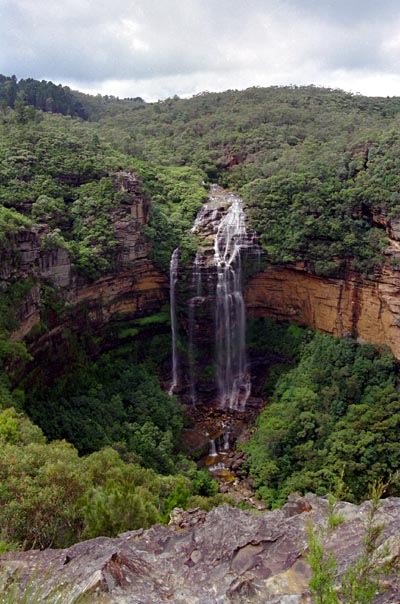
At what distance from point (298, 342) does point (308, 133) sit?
60.3 ft

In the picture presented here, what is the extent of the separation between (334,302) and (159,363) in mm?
9266

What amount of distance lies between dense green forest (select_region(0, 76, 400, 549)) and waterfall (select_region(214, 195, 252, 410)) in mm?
914

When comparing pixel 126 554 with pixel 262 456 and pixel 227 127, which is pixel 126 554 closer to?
pixel 262 456

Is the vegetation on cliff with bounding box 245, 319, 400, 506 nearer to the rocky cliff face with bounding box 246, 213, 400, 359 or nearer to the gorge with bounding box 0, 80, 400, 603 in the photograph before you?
the gorge with bounding box 0, 80, 400, 603

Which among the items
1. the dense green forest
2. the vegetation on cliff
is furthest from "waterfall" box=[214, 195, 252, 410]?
the vegetation on cliff

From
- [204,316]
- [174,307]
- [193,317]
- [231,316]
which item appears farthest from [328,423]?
[174,307]

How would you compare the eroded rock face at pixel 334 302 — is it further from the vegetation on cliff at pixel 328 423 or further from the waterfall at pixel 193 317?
the waterfall at pixel 193 317

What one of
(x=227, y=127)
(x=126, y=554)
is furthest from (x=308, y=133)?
(x=126, y=554)

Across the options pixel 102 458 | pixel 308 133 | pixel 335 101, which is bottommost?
pixel 102 458

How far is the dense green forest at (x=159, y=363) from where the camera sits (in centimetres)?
1005

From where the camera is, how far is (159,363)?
25.0 metres

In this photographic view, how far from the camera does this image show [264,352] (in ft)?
85.6

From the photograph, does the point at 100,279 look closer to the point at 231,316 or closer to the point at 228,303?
the point at 228,303

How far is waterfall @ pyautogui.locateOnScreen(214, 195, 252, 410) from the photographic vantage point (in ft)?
82.6
